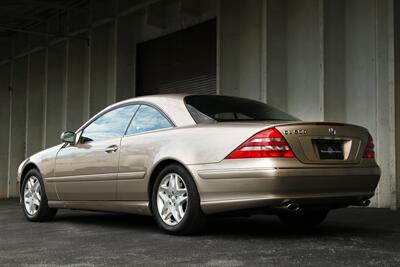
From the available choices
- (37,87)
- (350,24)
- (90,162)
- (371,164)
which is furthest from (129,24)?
(371,164)

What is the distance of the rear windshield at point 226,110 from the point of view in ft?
17.3

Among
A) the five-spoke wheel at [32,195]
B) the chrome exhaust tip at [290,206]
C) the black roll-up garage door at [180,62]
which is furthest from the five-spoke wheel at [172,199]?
the black roll-up garage door at [180,62]

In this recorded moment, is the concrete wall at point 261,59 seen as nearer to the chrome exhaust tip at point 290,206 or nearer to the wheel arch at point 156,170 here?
the chrome exhaust tip at point 290,206

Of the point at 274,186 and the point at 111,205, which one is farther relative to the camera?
the point at 111,205

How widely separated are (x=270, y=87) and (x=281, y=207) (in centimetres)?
556

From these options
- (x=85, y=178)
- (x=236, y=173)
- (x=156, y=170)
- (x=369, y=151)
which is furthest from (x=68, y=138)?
(x=369, y=151)

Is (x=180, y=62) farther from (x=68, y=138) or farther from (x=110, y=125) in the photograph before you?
(x=110, y=125)

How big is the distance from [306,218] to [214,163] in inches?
60.5

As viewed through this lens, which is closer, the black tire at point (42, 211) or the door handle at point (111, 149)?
the door handle at point (111, 149)

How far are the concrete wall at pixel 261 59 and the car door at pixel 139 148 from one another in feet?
13.2

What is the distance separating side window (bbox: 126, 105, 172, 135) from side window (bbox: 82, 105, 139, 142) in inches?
4.2

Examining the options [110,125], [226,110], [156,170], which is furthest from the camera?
[110,125]

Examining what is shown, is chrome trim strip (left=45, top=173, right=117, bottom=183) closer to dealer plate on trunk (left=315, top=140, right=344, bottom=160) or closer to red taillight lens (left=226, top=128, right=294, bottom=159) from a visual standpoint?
red taillight lens (left=226, top=128, right=294, bottom=159)

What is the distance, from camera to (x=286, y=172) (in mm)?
4523
